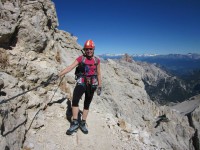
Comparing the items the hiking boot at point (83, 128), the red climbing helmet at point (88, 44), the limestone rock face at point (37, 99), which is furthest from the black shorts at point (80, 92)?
the red climbing helmet at point (88, 44)

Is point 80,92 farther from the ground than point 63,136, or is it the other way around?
point 80,92

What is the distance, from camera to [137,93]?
30812mm

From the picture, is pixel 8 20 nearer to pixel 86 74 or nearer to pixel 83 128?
pixel 86 74

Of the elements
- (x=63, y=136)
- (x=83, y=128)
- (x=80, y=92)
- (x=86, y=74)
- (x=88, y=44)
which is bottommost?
(x=63, y=136)

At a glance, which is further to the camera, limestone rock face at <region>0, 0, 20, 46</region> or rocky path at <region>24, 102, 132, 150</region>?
limestone rock face at <region>0, 0, 20, 46</region>

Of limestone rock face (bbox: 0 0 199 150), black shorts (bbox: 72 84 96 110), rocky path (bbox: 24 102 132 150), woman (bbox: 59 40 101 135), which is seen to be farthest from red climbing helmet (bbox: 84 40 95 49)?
rocky path (bbox: 24 102 132 150)

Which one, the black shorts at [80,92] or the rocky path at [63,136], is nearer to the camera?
the rocky path at [63,136]

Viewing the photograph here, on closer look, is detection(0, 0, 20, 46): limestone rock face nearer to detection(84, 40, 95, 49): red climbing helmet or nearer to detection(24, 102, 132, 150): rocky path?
detection(24, 102, 132, 150): rocky path

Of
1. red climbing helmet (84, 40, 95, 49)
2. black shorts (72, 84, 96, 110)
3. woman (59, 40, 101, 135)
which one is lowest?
black shorts (72, 84, 96, 110)

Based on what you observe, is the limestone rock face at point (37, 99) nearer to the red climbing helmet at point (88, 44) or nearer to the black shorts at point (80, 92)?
the black shorts at point (80, 92)

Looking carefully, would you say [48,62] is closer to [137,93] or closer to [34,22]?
[34,22]

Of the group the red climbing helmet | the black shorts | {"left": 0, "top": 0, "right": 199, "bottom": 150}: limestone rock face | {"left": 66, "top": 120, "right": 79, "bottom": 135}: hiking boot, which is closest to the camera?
{"left": 0, "top": 0, "right": 199, "bottom": 150}: limestone rock face

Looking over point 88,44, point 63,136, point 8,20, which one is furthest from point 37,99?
point 8,20

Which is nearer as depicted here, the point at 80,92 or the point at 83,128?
the point at 80,92
